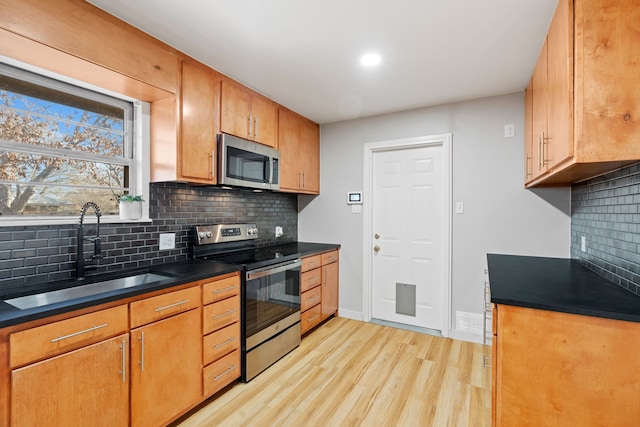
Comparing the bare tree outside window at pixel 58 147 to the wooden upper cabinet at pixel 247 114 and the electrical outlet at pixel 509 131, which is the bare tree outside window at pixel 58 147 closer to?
the wooden upper cabinet at pixel 247 114

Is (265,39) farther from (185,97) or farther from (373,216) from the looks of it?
(373,216)

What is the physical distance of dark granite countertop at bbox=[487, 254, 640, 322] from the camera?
124 cm

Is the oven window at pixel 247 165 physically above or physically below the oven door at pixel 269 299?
above

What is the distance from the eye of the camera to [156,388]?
1.68 meters

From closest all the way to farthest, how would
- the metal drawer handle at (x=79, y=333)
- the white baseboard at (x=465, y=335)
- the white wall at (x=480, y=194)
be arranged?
the metal drawer handle at (x=79, y=333) → the white wall at (x=480, y=194) → the white baseboard at (x=465, y=335)

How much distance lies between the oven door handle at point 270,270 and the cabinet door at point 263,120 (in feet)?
3.79

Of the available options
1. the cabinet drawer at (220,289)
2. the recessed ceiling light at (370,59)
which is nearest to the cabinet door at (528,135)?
the recessed ceiling light at (370,59)

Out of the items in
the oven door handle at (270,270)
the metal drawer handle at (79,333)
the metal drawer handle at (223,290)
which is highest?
the oven door handle at (270,270)

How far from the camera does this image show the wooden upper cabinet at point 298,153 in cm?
316

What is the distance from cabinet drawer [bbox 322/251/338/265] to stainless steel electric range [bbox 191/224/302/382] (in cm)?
52

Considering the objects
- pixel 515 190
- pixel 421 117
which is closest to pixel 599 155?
pixel 515 190

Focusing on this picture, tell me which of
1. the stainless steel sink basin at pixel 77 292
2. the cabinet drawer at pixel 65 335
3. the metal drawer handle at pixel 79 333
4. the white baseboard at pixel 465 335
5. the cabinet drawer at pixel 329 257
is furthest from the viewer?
the cabinet drawer at pixel 329 257

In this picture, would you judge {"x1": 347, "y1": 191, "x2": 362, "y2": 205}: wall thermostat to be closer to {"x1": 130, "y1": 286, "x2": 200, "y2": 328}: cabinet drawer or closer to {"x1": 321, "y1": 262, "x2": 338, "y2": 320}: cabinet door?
{"x1": 321, "y1": 262, "x2": 338, "y2": 320}: cabinet door

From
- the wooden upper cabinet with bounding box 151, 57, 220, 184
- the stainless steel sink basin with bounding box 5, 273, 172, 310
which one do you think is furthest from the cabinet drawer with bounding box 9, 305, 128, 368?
the wooden upper cabinet with bounding box 151, 57, 220, 184
